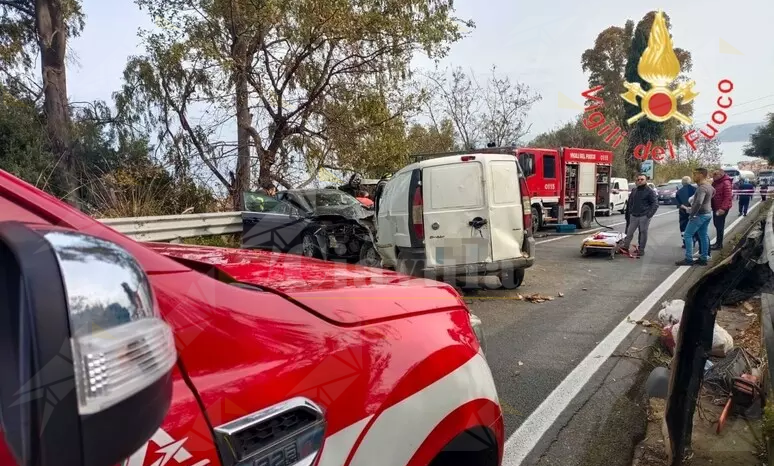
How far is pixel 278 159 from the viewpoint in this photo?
14.1 m

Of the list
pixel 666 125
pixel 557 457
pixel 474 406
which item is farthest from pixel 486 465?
pixel 666 125

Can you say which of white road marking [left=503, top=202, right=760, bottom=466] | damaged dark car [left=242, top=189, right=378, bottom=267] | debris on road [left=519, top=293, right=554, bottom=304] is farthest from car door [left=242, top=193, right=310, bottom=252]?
white road marking [left=503, top=202, right=760, bottom=466]

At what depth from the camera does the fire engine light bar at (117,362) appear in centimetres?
63

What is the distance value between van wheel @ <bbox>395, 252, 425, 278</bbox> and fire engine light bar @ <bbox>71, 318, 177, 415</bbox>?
20.3 feet

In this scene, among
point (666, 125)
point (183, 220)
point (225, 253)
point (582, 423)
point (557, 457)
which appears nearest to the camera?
point (225, 253)

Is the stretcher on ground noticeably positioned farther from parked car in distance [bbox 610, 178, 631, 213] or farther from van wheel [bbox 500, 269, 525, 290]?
parked car in distance [bbox 610, 178, 631, 213]

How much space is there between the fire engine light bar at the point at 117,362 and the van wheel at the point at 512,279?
22.4ft

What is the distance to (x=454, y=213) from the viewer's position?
22.5 ft

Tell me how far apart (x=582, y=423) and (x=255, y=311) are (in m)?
2.94

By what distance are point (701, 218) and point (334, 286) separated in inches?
368

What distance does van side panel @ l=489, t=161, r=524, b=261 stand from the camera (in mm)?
6867

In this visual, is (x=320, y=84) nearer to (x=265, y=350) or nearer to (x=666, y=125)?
(x=265, y=350)

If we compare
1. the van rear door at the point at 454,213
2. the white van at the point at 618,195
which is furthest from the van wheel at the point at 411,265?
the white van at the point at 618,195

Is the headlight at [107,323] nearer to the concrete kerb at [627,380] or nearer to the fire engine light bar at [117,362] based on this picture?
the fire engine light bar at [117,362]
